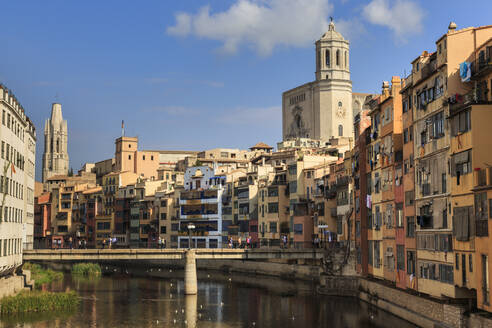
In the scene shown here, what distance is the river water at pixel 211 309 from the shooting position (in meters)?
52.9

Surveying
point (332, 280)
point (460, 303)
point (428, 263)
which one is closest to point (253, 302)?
point (332, 280)

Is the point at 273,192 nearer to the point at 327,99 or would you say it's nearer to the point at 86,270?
the point at 86,270

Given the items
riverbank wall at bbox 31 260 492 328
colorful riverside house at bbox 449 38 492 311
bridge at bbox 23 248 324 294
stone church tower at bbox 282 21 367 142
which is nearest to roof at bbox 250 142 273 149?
stone church tower at bbox 282 21 367 142

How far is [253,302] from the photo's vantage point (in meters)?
66.2

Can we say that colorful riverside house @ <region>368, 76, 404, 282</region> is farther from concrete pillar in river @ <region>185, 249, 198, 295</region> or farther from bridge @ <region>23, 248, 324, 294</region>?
concrete pillar in river @ <region>185, 249, 198, 295</region>

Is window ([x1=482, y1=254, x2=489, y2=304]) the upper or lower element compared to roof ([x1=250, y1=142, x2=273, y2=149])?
lower

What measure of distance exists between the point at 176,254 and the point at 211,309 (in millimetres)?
13838

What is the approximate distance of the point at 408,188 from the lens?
166 feet

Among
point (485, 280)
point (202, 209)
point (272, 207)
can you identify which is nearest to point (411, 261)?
point (485, 280)

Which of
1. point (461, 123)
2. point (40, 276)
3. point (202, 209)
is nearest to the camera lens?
point (461, 123)

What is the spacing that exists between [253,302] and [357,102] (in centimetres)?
13643

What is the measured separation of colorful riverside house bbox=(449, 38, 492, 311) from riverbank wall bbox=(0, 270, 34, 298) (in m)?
34.6

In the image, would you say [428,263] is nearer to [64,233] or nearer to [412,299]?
[412,299]

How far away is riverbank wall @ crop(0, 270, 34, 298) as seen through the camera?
5569 cm
